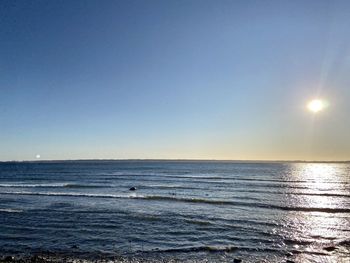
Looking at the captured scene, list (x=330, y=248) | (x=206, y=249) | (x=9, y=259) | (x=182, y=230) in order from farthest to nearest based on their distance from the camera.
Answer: (x=182, y=230) < (x=330, y=248) < (x=206, y=249) < (x=9, y=259)

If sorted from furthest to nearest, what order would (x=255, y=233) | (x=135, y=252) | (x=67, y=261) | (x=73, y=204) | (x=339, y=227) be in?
1. (x=73, y=204)
2. (x=339, y=227)
3. (x=255, y=233)
4. (x=135, y=252)
5. (x=67, y=261)

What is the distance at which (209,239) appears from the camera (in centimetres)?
2252

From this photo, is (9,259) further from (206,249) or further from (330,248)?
(330,248)

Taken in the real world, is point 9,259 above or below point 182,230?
above

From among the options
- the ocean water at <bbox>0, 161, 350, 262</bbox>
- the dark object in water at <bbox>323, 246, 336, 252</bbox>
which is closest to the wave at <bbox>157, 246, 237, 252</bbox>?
the ocean water at <bbox>0, 161, 350, 262</bbox>

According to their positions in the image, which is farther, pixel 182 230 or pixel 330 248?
pixel 182 230

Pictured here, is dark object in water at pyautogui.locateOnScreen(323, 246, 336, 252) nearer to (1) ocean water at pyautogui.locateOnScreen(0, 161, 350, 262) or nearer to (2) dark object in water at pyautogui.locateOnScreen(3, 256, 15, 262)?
(1) ocean water at pyautogui.locateOnScreen(0, 161, 350, 262)

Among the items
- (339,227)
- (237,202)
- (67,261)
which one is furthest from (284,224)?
(67,261)

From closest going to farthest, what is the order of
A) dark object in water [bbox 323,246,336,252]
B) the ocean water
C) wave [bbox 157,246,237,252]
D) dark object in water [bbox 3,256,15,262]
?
1. dark object in water [bbox 3,256,15,262]
2. the ocean water
3. wave [bbox 157,246,237,252]
4. dark object in water [bbox 323,246,336,252]

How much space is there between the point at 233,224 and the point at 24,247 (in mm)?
15440

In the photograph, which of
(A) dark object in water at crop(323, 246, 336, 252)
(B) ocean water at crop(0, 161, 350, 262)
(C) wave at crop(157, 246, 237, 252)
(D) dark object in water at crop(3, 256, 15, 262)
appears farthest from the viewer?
(A) dark object in water at crop(323, 246, 336, 252)

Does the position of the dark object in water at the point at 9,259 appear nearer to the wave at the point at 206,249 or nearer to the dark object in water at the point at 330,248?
the wave at the point at 206,249

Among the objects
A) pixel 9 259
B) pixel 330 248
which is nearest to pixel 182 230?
pixel 330 248

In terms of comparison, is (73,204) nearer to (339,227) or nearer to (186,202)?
(186,202)
